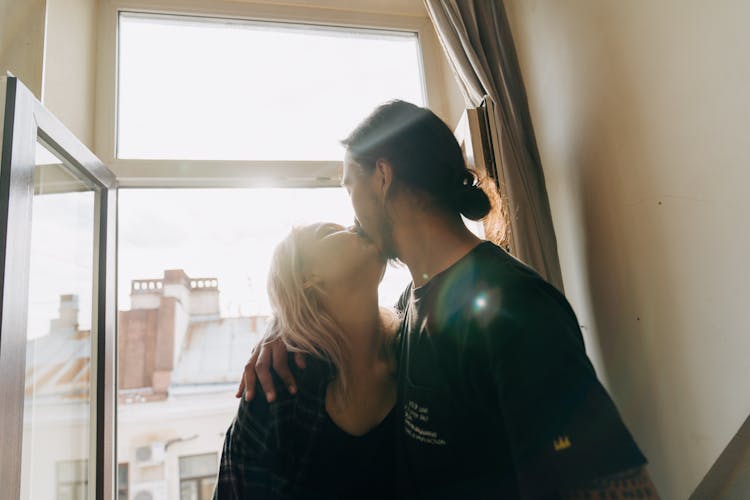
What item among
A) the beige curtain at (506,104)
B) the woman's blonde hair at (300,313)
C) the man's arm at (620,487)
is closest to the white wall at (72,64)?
the woman's blonde hair at (300,313)

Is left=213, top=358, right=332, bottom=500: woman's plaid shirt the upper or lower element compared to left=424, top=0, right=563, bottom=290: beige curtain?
lower

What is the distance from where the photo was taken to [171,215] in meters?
1.88

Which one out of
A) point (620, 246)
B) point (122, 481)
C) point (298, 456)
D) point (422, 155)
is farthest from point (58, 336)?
point (620, 246)

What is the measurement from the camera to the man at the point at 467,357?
663mm

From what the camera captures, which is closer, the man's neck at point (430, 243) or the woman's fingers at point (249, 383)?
the man's neck at point (430, 243)

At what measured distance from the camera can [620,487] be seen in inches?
25.3

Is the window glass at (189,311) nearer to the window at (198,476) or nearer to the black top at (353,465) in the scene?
the window at (198,476)

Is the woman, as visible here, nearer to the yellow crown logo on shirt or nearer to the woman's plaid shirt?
the woman's plaid shirt

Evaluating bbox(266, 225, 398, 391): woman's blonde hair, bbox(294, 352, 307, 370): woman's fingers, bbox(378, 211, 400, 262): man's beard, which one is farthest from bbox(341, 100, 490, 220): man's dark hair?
bbox(294, 352, 307, 370): woman's fingers

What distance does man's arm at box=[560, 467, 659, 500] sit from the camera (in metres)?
0.64

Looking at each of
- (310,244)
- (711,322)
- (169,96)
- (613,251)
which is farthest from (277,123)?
(711,322)

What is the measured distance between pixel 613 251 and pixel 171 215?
1644 mm

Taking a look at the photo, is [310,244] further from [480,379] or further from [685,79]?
[685,79]

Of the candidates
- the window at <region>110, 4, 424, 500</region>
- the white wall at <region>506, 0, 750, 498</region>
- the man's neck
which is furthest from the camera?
the window at <region>110, 4, 424, 500</region>
